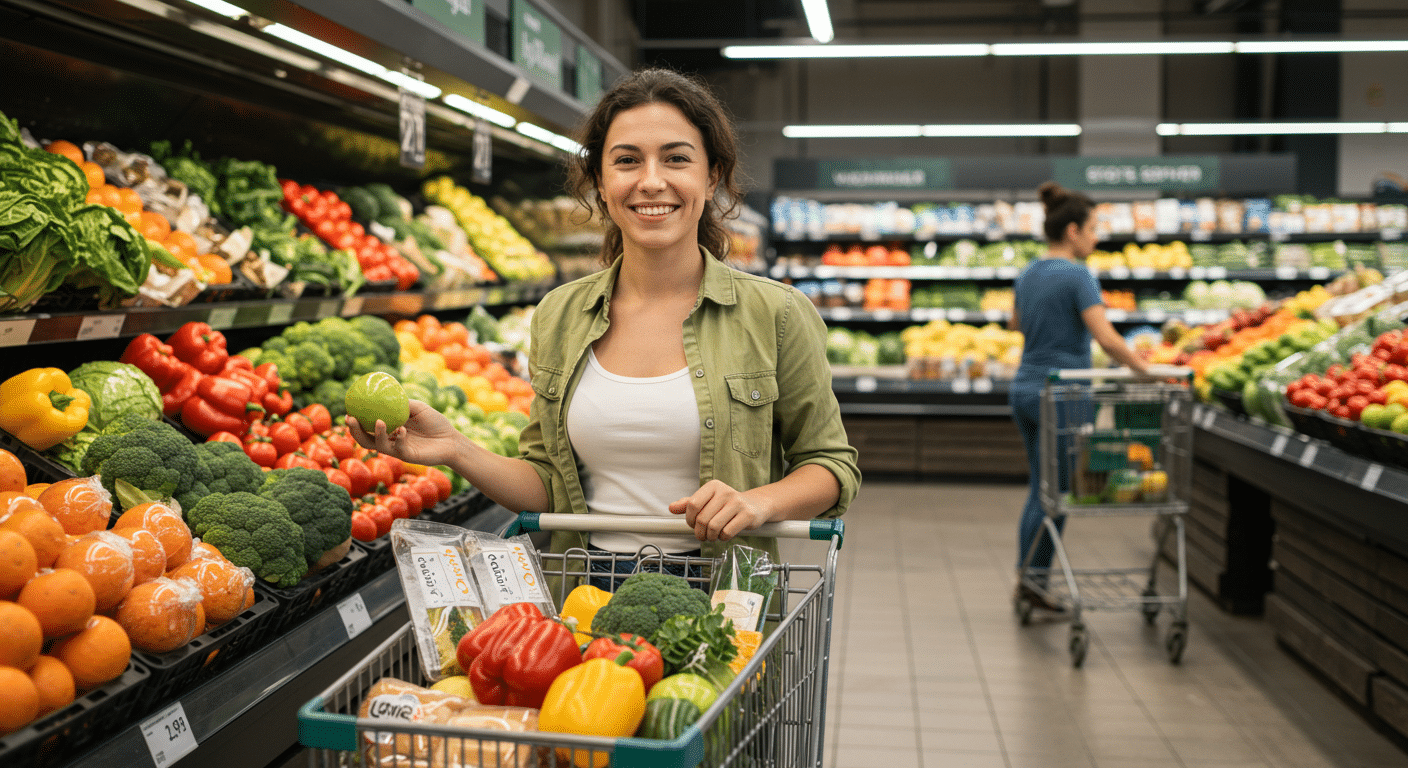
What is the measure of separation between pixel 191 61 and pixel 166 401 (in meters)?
1.20

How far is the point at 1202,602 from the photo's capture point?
16.2ft

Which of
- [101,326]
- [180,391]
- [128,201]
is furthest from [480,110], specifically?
[101,326]

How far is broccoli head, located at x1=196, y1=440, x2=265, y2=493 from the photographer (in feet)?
6.80

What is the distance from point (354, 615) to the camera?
86.7 inches

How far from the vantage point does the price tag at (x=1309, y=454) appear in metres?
3.79

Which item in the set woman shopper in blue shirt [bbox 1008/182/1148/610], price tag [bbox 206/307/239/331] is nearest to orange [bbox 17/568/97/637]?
Answer: price tag [bbox 206/307/239/331]

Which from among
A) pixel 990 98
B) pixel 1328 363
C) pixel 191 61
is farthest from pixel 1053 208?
pixel 990 98

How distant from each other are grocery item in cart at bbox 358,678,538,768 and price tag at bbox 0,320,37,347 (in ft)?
4.25

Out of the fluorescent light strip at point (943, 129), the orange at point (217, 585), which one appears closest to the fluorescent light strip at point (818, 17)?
the fluorescent light strip at point (943, 129)

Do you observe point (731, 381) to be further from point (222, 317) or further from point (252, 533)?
point (222, 317)

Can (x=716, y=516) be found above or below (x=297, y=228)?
below

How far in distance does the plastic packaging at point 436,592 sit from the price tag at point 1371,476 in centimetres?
309

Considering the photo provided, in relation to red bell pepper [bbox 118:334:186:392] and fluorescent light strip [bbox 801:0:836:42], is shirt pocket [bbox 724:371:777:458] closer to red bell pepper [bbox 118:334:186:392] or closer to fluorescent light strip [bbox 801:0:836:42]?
red bell pepper [bbox 118:334:186:392]

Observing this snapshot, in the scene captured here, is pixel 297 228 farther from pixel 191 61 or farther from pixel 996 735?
pixel 996 735
